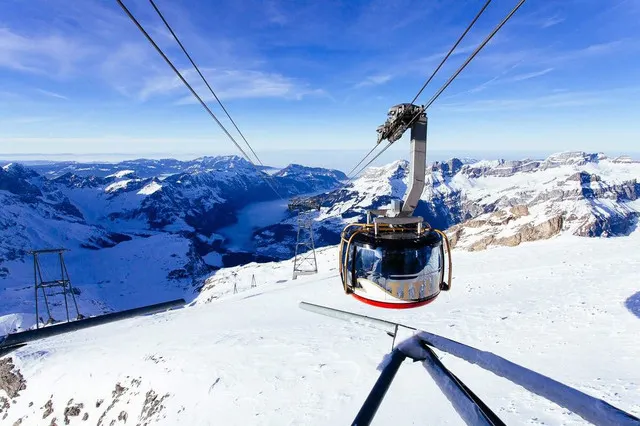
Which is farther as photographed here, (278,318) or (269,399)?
(278,318)

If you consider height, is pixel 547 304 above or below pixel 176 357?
above

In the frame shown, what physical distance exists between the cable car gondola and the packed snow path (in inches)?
213

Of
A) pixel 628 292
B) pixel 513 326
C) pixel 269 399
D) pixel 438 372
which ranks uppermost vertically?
pixel 438 372

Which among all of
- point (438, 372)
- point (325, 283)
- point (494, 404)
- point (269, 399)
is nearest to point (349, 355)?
point (269, 399)

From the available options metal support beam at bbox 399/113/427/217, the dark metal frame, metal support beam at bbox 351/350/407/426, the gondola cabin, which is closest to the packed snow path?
the gondola cabin

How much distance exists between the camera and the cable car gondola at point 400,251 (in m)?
10.2

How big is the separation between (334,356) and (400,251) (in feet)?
34.9

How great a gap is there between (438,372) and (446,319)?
1895 cm

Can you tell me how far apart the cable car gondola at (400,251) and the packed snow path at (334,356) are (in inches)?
213

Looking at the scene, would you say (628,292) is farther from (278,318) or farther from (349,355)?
(278,318)

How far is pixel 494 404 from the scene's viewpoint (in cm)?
1207

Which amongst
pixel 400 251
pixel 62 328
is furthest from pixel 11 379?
pixel 400 251

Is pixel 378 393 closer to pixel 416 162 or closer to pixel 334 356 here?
pixel 416 162

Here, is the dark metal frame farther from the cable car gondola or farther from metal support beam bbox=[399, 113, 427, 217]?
metal support beam bbox=[399, 113, 427, 217]
